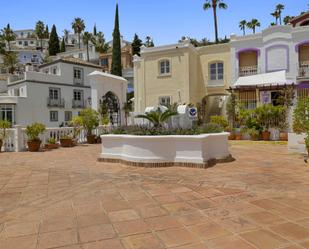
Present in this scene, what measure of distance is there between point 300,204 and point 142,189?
9.64 ft

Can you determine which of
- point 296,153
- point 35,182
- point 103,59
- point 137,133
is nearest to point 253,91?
point 296,153

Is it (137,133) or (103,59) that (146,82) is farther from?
(103,59)

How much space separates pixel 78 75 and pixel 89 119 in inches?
1054

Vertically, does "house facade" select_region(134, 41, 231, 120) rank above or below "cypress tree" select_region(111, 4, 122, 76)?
below

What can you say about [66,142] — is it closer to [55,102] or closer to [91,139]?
[91,139]

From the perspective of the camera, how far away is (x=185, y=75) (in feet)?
76.1

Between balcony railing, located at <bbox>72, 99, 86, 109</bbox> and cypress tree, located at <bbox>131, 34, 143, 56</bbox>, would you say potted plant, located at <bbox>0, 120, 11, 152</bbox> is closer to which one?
balcony railing, located at <bbox>72, 99, 86, 109</bbox>

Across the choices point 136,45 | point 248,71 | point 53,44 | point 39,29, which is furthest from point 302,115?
point 39,29

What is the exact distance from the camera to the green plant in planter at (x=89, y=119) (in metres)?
14.7

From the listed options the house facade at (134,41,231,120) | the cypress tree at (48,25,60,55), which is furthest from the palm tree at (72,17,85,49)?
the house facade at (134,41,231,120)

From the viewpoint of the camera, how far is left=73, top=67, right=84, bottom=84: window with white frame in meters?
39.1

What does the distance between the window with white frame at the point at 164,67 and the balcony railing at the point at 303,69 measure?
10152mm

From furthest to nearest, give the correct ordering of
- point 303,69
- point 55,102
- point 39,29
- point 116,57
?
point 39,29, point 116,57, point 55,102, point 303,69

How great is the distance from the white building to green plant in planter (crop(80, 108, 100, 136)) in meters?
21.4
